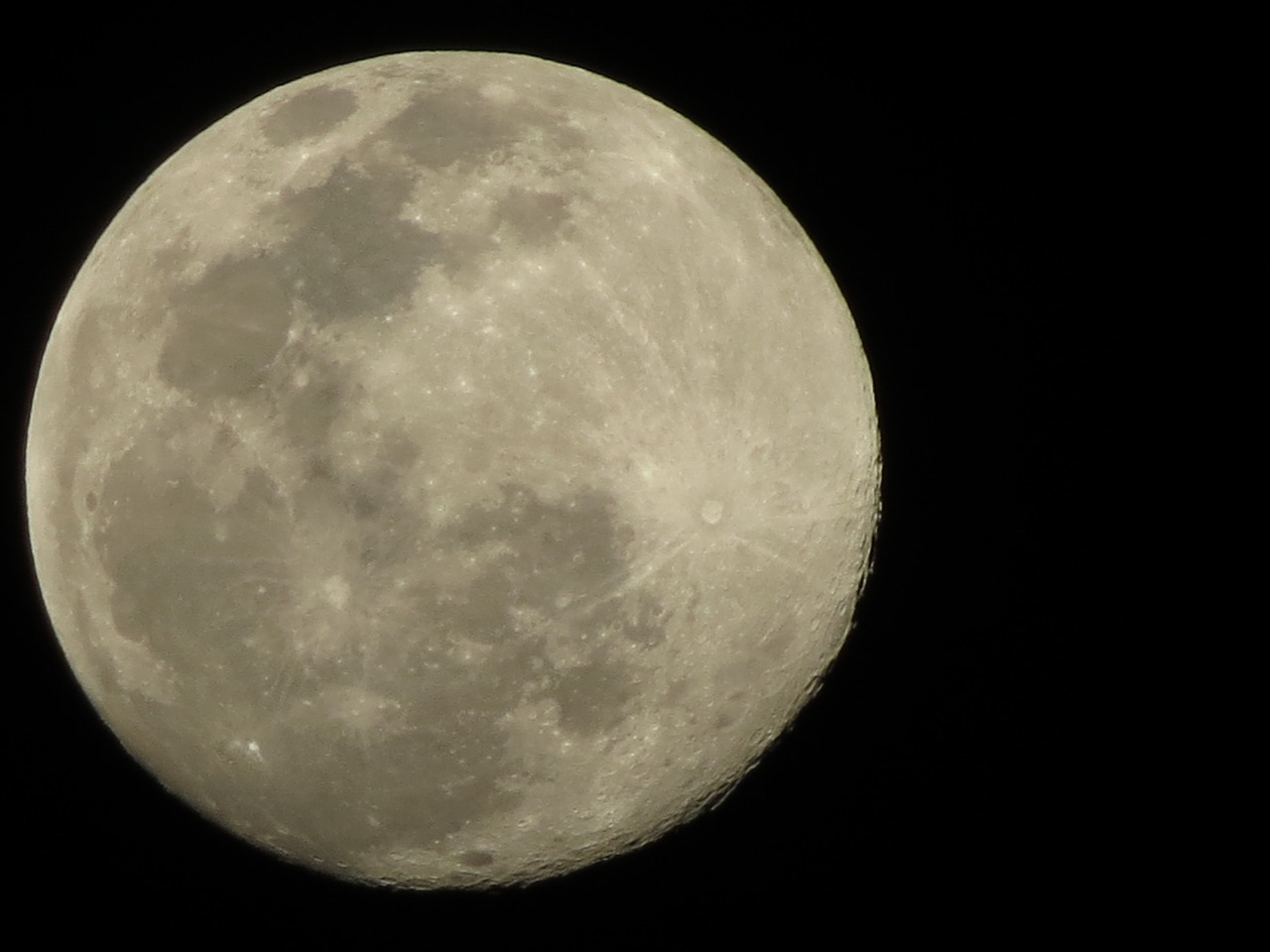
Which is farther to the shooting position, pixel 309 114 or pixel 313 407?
pixel 309 114

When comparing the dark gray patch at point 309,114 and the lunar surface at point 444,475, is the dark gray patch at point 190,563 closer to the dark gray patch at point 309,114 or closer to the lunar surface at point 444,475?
the lunar surface at point 444,475

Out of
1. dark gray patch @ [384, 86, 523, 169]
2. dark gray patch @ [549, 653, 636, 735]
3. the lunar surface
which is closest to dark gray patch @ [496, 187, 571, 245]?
the lunar surface

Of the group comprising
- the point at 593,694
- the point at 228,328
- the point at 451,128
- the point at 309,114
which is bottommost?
the point at 593,694

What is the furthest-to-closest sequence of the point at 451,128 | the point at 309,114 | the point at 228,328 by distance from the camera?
the point at 309,114 < the point at 451,128 < the point at 228,328

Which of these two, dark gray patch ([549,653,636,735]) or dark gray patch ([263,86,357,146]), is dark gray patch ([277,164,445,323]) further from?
dark gray patch ([549,653,636,735])

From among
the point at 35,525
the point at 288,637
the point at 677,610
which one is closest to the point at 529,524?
the point at 677,610

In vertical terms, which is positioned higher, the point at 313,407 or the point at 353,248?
the point at 353,248

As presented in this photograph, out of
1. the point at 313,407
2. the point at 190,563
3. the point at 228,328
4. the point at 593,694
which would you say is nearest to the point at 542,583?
the point at 593,694

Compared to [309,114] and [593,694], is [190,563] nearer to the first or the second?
[593,694]
